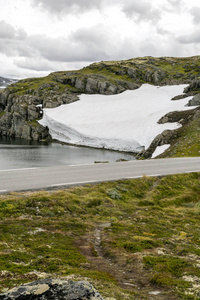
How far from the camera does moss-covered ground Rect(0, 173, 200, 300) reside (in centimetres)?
643

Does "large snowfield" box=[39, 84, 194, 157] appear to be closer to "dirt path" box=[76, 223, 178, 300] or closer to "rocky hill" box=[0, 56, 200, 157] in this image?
"rocky hill" box=[0, 56, 200, 157]

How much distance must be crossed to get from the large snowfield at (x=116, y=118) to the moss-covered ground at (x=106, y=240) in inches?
2060

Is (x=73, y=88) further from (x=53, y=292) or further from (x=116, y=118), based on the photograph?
(x=53, y=292)

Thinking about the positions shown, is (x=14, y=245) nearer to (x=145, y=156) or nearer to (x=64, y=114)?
(x=145, y=156)

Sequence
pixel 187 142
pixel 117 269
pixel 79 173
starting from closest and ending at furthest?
pixel 117 269 → pixel 79 173 → pixel 187 142

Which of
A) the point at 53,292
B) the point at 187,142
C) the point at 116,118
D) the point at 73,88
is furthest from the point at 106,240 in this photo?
the point at 73,88

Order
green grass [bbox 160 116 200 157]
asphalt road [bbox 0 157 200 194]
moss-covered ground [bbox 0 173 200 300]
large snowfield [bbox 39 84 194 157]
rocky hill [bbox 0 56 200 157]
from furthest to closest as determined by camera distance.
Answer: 1. rocky hill [bbox 0 56 200 157]
2. large snowfield [bbox 39 84 194 157]
3. green grass [bbox 160 116 200 157]
4. asphalt road [bbox 0 157 200 194]
5. moss-covered ground [bbox 0 173 200 300]

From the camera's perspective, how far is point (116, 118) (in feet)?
308

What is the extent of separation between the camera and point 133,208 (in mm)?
15453

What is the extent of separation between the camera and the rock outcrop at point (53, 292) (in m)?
3.82

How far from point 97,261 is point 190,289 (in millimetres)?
3049

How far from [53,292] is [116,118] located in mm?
91329

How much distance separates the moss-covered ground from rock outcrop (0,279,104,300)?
1.52m

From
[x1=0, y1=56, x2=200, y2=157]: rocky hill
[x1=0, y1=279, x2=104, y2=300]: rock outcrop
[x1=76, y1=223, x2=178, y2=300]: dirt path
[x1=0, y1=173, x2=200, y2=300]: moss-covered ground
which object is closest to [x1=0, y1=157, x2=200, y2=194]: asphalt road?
[x1=0, y1=173, x2=200, y2=300]: moss-covered ground
